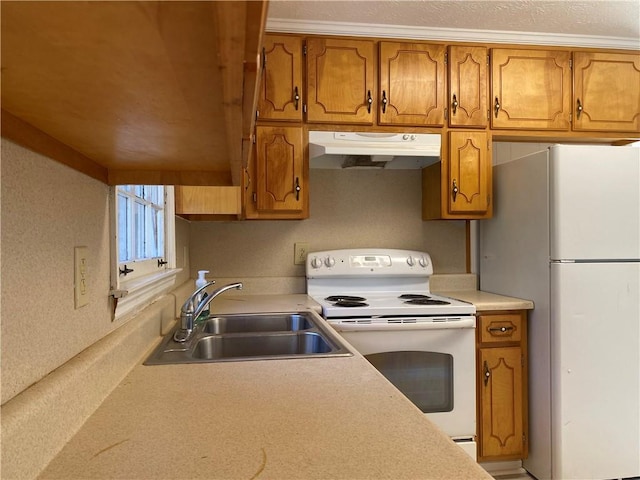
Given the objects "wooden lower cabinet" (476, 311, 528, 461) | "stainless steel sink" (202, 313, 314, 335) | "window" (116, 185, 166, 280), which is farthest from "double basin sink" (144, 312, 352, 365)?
"wooden lower cabinet" (476, 311, 528, 461)

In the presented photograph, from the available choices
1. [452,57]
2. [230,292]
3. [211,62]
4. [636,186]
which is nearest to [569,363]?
[636,186]

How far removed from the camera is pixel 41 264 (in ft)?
1.89

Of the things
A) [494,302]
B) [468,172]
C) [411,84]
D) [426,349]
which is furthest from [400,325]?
[411,84]

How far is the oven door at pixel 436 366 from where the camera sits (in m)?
Result: 1.95

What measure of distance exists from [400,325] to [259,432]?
138cm

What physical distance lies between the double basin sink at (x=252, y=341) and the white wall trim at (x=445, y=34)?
1.54m

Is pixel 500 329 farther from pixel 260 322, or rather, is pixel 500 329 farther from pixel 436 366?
pixel 260 322

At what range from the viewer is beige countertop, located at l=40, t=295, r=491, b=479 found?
53cm

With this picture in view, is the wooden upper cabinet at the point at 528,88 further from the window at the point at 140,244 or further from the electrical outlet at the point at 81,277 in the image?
the electrical outlet at the point at 81,277

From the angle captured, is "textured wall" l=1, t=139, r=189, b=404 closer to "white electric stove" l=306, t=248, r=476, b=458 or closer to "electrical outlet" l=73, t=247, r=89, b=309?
"electrical outlet" l=73, t=247, r=89, b=309

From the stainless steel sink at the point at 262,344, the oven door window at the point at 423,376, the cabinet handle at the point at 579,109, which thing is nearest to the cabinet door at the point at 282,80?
the stainless steel sink at the point at 262,344

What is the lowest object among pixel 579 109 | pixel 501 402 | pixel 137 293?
pixel 501 402

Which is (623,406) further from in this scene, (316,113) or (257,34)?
(257,34)

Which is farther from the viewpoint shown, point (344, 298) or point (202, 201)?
point (344, 298)
